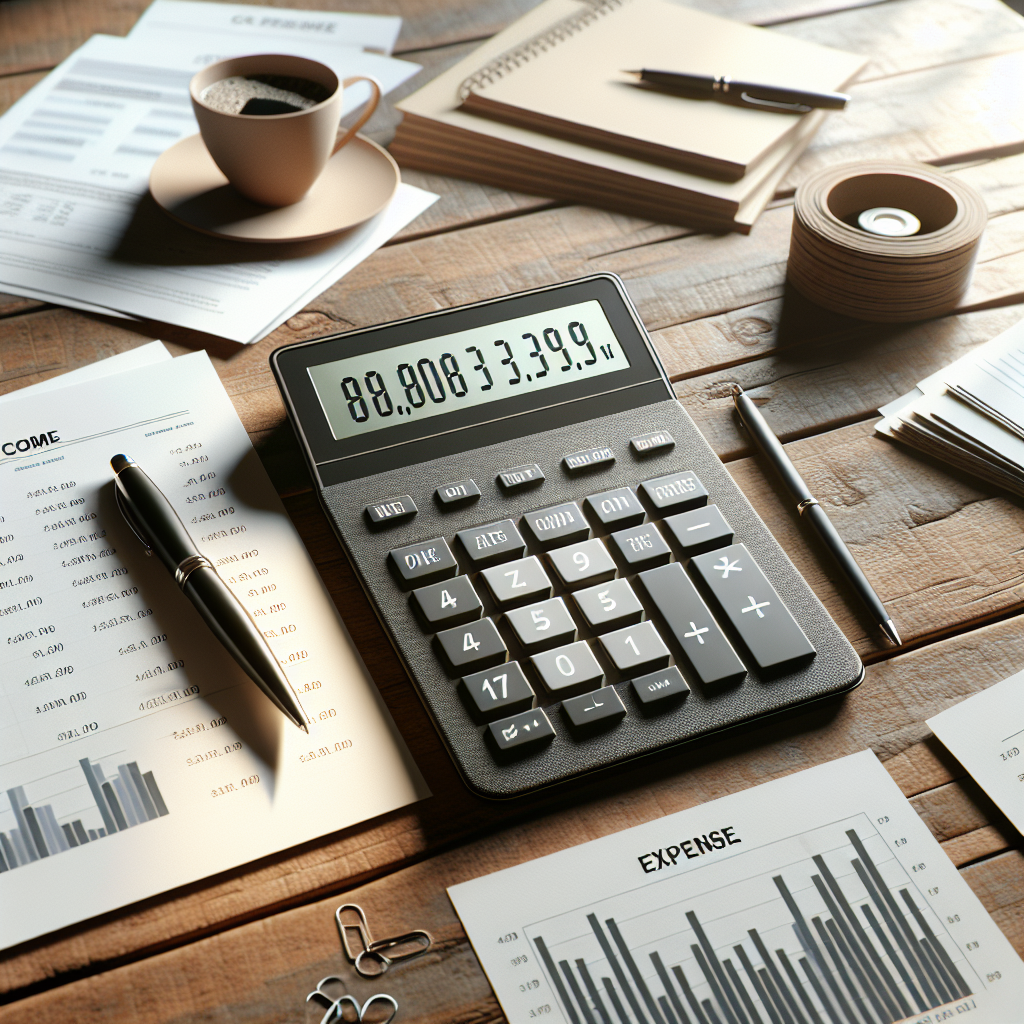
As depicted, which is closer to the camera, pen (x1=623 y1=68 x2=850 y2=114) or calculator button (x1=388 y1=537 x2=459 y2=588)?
calculator button (x1=388 y1=537 x2=459 y2=588)

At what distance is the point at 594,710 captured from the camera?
526 mm

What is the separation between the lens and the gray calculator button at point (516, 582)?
0.57 meters

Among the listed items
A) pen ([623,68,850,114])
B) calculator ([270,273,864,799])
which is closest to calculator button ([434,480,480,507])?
calculator ([270,273,864,799])

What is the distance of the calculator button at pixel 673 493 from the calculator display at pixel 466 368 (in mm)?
108

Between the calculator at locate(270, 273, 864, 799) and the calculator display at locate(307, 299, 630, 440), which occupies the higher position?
the calculator display at locate(307, 299, 630, 440)

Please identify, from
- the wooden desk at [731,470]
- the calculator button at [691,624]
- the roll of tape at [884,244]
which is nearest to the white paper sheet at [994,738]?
the wooden desk at [731,470]

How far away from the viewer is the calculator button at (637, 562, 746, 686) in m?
0.55

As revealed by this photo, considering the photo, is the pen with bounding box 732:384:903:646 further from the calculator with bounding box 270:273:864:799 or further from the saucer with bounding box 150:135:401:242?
the saucer with bounding box 150:135:401:242

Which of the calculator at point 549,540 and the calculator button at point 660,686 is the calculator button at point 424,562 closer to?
the calculator at point 549,540

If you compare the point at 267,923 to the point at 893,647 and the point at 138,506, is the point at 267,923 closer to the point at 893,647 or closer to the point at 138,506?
the point at 138,506

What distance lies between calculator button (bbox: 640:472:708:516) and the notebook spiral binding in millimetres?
530

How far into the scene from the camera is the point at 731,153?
895mm

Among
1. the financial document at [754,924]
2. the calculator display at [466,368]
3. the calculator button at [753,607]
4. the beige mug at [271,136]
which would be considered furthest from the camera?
the beige mug at [271,136]

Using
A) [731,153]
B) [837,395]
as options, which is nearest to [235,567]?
[837,395]
